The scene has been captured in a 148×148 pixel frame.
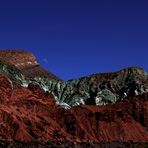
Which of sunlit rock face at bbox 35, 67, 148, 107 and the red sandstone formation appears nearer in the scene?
the red sandstone formation

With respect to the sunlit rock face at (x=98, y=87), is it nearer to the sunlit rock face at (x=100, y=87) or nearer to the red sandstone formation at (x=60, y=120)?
the sunlit rock face at (x=100, y=87)

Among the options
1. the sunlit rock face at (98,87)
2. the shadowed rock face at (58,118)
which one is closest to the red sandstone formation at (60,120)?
the shadowed rock face at (58,118)

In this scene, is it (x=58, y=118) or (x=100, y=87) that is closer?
(x=58, y=118)

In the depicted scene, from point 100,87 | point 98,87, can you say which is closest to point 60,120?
point 98,87

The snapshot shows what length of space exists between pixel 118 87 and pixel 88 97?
29.5 feet

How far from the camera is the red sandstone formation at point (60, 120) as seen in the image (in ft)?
307

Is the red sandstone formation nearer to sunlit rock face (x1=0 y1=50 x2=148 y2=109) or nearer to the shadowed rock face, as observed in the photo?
the shadowed rock face

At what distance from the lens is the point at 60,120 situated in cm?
10538

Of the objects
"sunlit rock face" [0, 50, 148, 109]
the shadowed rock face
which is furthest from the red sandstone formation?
"sunlit rock face" [0, 50, 148, 109]

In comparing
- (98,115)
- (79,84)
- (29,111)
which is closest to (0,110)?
(29,111)

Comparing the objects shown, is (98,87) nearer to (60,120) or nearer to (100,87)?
(100,87)

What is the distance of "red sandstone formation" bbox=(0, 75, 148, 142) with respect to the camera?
93438 mm

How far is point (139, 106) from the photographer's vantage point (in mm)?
119312

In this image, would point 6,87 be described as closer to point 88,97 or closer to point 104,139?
point 104,139
